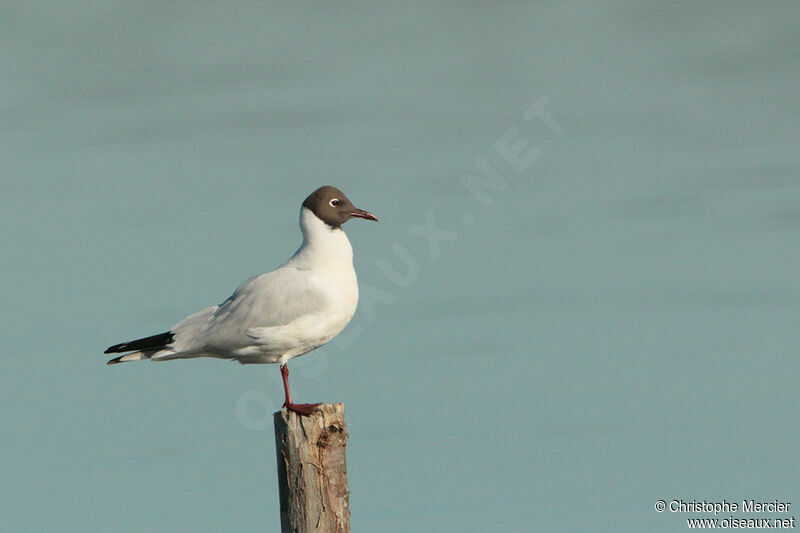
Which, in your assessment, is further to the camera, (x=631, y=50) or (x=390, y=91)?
(x=631, y=50)

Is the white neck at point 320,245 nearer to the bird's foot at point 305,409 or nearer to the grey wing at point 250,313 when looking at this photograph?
the grey wing at point 250,313

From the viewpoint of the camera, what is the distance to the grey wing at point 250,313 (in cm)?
793

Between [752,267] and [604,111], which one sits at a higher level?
[604,111]

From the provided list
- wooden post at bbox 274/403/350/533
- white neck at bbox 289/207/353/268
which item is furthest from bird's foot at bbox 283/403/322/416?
white neck at bbox 289/207/353/268

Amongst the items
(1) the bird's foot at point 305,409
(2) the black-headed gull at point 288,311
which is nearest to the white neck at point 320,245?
(2) the black-headed gull at point 288,311

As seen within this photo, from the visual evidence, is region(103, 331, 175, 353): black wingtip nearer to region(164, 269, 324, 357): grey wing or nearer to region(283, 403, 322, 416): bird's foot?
Answer: region(164, 269, 324, 357): grey wing

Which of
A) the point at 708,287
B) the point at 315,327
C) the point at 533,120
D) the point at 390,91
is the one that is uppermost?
the point at 390,91

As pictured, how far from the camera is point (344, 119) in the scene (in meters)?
28.0

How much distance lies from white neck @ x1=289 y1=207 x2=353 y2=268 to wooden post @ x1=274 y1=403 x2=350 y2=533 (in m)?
1.21

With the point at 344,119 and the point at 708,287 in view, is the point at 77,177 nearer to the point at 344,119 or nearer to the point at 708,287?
the point at 344,119

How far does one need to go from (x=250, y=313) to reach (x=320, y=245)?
22.3 inches

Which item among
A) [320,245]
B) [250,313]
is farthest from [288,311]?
[320,245]

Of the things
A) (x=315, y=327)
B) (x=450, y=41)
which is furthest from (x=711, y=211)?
(x=450, y=41)

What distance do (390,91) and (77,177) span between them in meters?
10.3
